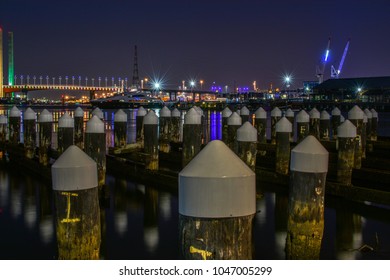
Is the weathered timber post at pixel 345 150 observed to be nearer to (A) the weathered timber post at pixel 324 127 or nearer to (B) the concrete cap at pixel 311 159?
(B) the concrete cap at pixel 311 159

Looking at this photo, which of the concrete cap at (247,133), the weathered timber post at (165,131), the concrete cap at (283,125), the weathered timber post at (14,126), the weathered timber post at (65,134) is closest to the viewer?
the concrete cap at (247,133)

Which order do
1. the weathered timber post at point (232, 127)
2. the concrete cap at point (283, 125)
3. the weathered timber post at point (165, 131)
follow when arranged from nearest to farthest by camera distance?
the concrete cap at point (283, 125)
the weathered timber post at point (232, 127)
the weathered timber post at point (165, 131)

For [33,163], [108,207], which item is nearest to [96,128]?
[108,207]

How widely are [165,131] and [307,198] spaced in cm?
1129

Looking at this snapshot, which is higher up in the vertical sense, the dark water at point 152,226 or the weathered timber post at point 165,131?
the weathered timber post at point 165,131

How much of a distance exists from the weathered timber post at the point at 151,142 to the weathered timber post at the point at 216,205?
9.70m

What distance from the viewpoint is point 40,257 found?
7.59 meters

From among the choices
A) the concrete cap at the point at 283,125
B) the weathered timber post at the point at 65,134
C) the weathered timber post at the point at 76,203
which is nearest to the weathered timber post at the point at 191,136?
the concrete cap at the point at 283,125

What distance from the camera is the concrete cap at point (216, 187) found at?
2604 mm

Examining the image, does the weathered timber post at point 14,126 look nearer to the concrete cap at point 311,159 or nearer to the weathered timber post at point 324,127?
the weathered timber post at point 324,127

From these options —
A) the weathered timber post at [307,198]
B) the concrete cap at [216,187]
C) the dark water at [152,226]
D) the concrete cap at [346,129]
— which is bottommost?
the dark water at [152,226]

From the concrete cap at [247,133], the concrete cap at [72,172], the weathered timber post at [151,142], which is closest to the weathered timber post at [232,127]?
the weathered timber post at [151,142]

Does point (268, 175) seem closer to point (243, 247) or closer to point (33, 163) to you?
point (33, 163)

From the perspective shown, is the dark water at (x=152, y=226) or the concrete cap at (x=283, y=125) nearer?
the dark water at (x=152, y=226)
